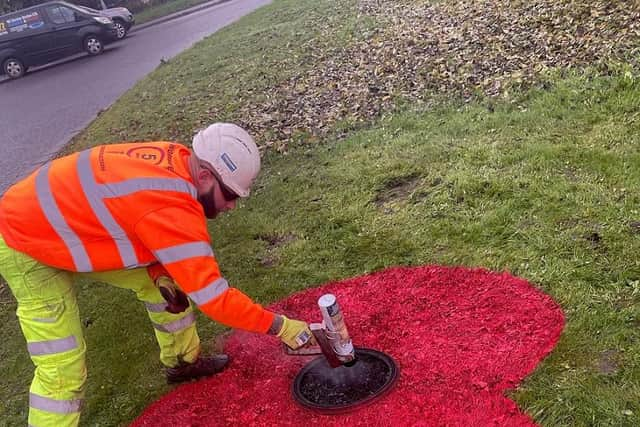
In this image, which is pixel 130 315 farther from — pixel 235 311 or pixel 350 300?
pixel 235 311

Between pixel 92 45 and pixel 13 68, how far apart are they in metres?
2.12

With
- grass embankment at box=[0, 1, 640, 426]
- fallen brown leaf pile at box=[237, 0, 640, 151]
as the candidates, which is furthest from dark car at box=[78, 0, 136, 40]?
grass embankment at box=[0, 1, 640, 426]

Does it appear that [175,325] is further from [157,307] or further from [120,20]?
[120,20]

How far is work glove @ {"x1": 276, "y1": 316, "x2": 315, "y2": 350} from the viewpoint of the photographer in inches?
122

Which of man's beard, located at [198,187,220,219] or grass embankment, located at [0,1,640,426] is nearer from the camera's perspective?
man's beard, located at [198,187,220,219]

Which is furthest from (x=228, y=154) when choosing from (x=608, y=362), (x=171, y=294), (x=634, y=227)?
(x=634, y=227)

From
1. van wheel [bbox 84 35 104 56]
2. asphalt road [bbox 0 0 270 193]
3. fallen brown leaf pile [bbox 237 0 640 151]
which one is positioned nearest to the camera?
fallen brown leaf pile [bbox 237 0 640 151]

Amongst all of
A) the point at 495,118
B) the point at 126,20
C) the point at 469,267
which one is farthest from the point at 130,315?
the point at 126,20

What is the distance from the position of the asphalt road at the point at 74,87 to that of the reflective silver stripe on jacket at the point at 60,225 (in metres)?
6.34

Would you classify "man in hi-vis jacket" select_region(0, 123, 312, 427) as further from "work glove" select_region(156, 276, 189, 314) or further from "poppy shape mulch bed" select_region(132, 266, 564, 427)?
"poppy shape mulch bed" select_region(132, 266, 564, 427)

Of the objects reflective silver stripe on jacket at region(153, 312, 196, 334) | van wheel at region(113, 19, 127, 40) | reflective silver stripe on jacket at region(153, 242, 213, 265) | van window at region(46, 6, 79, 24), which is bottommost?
reflective silver stripe on jacket at region(153, 312, 196, 334)

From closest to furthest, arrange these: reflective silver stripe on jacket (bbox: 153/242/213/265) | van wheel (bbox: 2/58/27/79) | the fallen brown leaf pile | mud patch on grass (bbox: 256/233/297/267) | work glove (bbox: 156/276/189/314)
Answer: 1. reflective silver stripe on jacket (bbox: 153/242/213/265)
2. work glove (bbox: 156/276/189/314)
3. mud patch on grass (bbox: 256/233/297/267)
4. the fallen brown leaf pile
5. van wheel (bbox: 2/58/27/79)

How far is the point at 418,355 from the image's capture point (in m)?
3.51

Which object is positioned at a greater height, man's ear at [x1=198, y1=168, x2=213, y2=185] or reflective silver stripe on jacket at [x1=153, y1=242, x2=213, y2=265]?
man's ear at [x1=198, y1=168, x2=213, y2=185]
